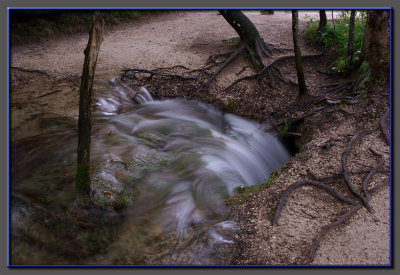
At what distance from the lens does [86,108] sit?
3.84 metres

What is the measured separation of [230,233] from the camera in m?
3.96

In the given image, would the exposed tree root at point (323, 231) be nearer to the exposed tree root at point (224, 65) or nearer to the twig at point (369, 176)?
the twig at point (369, 176)

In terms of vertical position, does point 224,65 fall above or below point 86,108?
above

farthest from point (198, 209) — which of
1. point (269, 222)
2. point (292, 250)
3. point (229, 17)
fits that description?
point (229, 17)

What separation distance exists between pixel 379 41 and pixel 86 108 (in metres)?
3.94

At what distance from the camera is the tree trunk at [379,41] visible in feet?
13.3

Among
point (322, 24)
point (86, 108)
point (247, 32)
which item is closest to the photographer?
point (86, 108)

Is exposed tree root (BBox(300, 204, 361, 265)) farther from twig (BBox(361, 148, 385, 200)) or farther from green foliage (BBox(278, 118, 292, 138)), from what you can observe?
green foliage (BBox(278, 118, 292, 138))

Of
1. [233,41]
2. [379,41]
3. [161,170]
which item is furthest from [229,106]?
→ [379,41]

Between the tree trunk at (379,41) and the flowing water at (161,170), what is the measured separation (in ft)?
8.24

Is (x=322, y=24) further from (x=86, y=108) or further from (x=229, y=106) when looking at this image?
(x=86, y=108)

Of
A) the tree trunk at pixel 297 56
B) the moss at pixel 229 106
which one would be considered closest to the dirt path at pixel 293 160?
the moss at pixel 229 106

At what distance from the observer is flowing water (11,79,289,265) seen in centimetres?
375

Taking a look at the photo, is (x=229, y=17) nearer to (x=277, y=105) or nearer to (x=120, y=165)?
(x=277, y=105)
